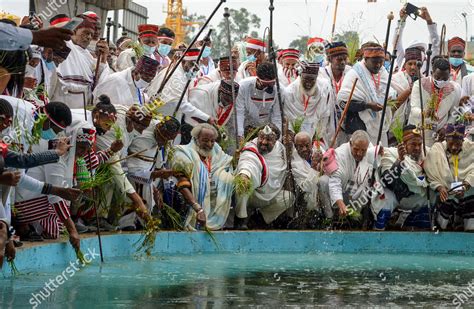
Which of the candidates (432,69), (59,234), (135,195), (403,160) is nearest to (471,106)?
(432,69)

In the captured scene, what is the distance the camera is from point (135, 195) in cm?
1249

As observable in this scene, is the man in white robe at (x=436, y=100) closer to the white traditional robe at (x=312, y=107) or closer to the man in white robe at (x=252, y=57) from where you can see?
the white traditional robe at (x=312, y=107)

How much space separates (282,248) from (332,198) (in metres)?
0.99

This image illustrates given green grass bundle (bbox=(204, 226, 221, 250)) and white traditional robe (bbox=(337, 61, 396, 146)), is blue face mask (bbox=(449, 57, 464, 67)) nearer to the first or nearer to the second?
white traditional robe (bbox=(337, 61, 396, 146))

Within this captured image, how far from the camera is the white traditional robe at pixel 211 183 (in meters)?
13.5

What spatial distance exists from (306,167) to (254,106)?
45.4 inches

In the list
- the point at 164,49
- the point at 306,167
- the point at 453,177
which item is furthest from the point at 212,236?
the point at 164,49

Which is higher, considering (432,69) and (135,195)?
(432,69)

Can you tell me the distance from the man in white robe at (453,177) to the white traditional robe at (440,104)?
3.80 ft

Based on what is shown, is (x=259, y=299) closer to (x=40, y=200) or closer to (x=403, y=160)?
(x=40, y=200)

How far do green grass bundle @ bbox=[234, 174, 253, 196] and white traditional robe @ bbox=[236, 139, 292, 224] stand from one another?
0.10 metres

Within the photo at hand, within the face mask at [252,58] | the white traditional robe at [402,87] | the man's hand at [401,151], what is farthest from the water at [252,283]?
the face mask at [252,58]

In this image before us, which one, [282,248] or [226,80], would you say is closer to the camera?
[282,248]

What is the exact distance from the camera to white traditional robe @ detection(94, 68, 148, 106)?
44.8 ft
